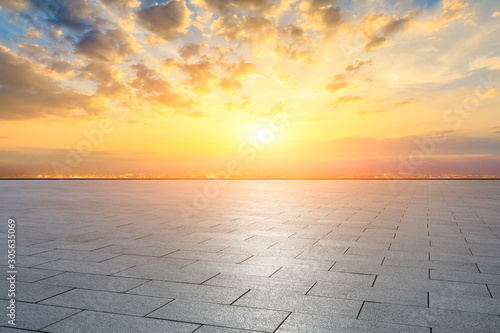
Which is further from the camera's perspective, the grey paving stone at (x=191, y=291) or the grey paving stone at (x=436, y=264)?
the grey paving stone at (x=436, y=264)

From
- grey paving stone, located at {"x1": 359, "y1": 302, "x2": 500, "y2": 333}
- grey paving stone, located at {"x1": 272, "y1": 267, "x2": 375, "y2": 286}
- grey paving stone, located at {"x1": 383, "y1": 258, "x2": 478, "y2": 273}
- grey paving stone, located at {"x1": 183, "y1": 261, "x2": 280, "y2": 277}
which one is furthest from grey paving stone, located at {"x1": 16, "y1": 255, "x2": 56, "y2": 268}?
grey paving stone, located at {"x1": 383, "y1": 258, "x2": 478, "y2": 273}

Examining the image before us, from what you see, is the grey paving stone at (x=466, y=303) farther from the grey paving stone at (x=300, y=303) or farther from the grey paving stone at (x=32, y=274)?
the grey paving stone at (x=32, y=274)

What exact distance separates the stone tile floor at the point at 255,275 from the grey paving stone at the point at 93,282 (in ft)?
0.09

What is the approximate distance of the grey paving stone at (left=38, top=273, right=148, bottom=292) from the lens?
4958 mm

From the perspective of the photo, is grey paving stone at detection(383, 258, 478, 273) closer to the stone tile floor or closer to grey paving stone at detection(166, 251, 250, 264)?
the stone tile floor

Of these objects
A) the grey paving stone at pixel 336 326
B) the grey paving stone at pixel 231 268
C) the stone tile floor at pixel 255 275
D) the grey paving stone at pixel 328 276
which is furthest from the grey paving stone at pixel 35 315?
the grey paving stone at pixel 328 276

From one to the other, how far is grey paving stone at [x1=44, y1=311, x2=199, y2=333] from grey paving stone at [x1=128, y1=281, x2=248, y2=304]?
0.69 m

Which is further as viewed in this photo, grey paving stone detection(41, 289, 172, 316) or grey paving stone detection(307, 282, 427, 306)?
grey paving stone detection(307, 282, 427, 306)

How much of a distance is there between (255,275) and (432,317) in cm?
237

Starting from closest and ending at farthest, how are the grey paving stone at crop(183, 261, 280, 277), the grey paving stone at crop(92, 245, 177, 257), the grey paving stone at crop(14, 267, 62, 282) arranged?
1. the grey paving stone at crop(14, 267, 62, 282)
2. the grey paving stone at crop(183, 261, 280, 277)
3. the grey paving stone at crop(92, 245, 177, 257)

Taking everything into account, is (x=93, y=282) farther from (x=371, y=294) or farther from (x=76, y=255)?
(x=371, y=294)

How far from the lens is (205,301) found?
4445mm

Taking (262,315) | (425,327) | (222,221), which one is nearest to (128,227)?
Result: (222,221)

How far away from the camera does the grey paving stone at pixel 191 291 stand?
14.9 ft
